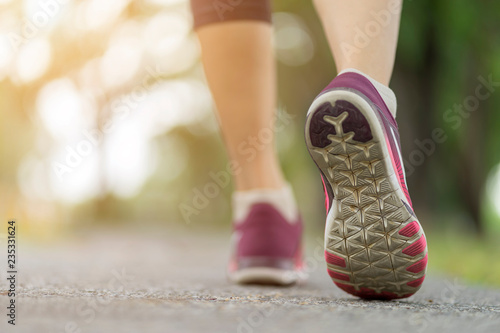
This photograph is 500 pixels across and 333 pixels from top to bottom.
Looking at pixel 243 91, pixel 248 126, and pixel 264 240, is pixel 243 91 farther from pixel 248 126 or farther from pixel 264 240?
pixel 264 240

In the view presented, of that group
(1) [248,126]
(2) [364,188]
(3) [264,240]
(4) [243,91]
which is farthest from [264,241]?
(2) [364,188]

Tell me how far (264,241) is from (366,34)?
2.30 ft

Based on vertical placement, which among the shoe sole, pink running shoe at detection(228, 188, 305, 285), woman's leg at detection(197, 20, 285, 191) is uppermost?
woman's leg at detection(197, 20, 285, 191)

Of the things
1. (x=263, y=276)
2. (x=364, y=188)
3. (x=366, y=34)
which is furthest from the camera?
(x=263, y=276)

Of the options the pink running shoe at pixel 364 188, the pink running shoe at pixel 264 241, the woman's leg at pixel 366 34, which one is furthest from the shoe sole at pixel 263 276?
the woman's leg at pixel 366 34

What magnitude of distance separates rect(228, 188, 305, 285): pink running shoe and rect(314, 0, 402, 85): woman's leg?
597 millimetres

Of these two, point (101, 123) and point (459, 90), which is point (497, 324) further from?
point (101, 123)

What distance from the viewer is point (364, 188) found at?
103cm

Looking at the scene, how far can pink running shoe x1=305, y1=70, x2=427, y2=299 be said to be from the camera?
98cm

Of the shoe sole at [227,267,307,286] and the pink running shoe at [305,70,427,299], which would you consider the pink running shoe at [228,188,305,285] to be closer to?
the shoe sole at [227,267,307,286]

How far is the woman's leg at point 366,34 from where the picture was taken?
44.1 inches

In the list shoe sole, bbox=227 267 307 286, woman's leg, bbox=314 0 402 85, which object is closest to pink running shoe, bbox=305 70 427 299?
woman's leg, bbox=314 0 402 85

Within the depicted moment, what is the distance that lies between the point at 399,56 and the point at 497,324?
18.3 ft

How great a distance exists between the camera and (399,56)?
6078 mm
